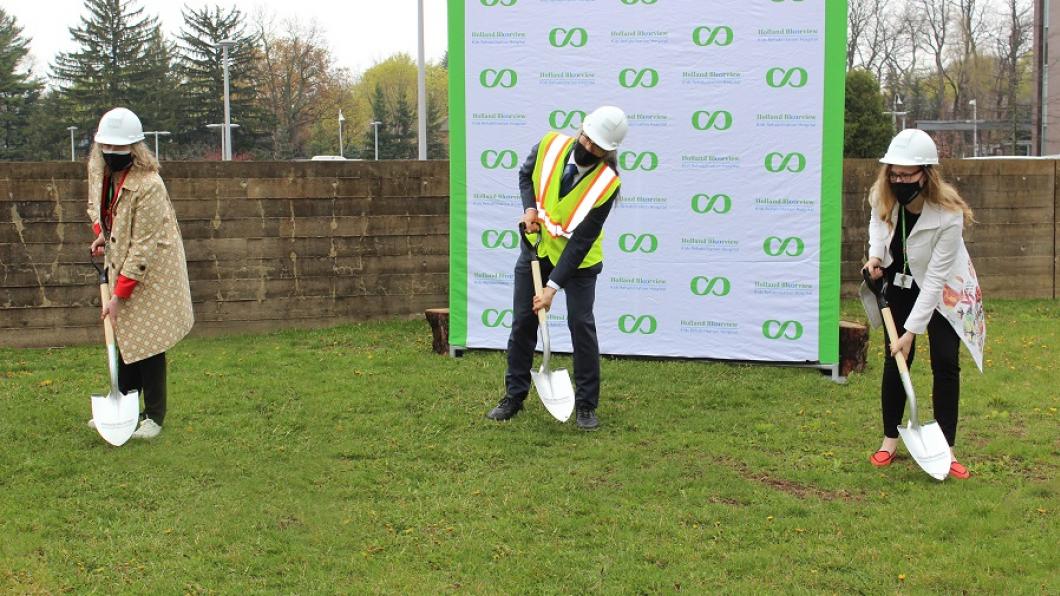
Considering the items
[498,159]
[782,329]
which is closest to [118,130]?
[498,159]

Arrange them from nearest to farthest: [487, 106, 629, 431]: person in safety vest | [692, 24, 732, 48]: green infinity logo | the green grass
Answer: the green grass, [487, 106, 629, 431]: person in safety vest, [692, 24, 732, 48]: green infinity logo

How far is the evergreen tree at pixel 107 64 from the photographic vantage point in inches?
2156

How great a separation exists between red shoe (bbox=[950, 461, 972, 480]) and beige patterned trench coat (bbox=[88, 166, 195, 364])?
4.13m

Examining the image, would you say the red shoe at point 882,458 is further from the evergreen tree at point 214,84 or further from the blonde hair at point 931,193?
the evergreen tree at point 214,84

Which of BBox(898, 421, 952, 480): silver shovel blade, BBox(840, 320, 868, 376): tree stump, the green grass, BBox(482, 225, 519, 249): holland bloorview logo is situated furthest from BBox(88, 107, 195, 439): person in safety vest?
BBox(840, 320, 868, 376): tree stump

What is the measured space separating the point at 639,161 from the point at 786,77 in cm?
120

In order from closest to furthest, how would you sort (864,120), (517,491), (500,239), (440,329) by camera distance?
1. (517,491)
2. (500,239)
3. (440,329)
4. (864,120)

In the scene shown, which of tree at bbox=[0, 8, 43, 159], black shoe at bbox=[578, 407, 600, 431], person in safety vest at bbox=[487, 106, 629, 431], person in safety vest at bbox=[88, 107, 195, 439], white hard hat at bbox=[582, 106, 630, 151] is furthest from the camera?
tree at bbox=[0, 8, 43, 159]

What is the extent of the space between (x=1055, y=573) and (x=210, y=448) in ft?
13.5

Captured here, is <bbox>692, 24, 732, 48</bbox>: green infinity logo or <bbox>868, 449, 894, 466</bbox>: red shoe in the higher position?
<bbox>692, 24, 732, 48</bbox>: green infinity logo

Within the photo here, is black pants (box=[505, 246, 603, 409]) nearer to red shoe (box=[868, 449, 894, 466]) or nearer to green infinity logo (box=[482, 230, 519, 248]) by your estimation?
red shoe (box=[868, 449, 894, 466])

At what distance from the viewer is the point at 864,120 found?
112 ft

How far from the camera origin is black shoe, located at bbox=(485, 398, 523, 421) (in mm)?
6566

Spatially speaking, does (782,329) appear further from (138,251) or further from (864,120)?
(864,120)
